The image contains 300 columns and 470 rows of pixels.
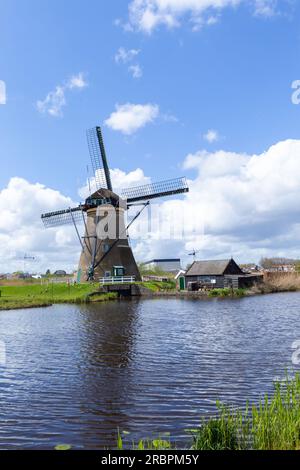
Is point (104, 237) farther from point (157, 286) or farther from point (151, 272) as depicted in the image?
point (151, 272)

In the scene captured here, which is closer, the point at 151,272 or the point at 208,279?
the point at 208,279

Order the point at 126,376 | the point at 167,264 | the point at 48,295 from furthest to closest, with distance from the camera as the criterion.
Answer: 1. the point at 167,264
2. the point at 48,295
3. the point at 126,376

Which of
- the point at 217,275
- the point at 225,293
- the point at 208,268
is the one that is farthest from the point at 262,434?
the point at 208,268

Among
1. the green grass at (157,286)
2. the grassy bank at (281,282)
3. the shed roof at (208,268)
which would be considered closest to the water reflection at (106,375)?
the green grass at (157,286)

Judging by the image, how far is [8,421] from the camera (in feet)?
32.8

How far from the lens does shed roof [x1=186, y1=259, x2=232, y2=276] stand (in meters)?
59.0

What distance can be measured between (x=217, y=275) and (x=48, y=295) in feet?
75.7

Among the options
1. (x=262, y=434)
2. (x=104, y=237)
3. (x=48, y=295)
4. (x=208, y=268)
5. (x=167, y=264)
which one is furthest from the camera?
(x=167, y=264)

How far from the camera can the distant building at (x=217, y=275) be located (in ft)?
192

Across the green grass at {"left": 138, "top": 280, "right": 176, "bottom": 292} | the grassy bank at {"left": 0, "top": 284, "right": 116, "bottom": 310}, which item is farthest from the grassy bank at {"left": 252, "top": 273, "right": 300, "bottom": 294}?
the grassy bank at {"left": 0, "top": 284, "right": 116, "bottom": 310}

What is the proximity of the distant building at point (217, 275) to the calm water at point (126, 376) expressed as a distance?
32.3 metres

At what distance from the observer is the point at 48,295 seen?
53.1 m

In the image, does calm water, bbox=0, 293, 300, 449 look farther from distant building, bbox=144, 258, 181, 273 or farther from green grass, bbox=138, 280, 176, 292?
distant building, bbox=144, 258, 181, 273
